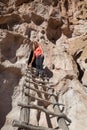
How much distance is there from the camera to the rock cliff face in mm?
6598

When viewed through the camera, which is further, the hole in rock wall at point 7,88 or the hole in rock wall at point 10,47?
the hole in rock wall at point 10,47

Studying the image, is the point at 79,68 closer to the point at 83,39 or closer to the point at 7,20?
the point at 83,39

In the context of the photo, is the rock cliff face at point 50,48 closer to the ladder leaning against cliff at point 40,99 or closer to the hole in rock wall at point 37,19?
the hole in rock wall at point 37,19

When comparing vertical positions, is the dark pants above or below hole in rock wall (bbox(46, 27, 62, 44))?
above

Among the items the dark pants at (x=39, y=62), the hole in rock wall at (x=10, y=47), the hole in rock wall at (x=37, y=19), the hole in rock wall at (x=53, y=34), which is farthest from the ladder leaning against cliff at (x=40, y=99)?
the hole in rock wall at (x=37, y=19)

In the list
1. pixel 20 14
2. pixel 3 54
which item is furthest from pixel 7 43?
pixel 20 14

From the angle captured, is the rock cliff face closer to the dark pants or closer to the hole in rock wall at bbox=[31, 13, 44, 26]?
the hole in rock wall at bbox=[31, 13, 44, 26]

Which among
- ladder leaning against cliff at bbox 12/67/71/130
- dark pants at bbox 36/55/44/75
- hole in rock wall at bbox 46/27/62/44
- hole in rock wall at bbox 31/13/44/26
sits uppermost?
ladder leaning against cliff at bbox 12/67/71/130

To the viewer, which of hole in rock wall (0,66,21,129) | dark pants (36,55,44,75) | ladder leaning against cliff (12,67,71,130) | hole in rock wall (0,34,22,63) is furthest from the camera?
dark pants (36,55,44,75)

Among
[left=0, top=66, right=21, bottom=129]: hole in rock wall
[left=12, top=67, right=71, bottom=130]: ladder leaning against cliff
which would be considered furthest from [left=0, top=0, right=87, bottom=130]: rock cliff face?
[left=12, top=67, right=71, bottom=130]: ladder leaning against cliff

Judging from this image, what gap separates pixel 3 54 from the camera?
8.24 m

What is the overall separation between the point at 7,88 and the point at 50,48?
312 cm

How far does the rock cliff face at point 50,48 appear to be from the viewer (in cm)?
660

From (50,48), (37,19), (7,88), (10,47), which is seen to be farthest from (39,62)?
(37,19)
